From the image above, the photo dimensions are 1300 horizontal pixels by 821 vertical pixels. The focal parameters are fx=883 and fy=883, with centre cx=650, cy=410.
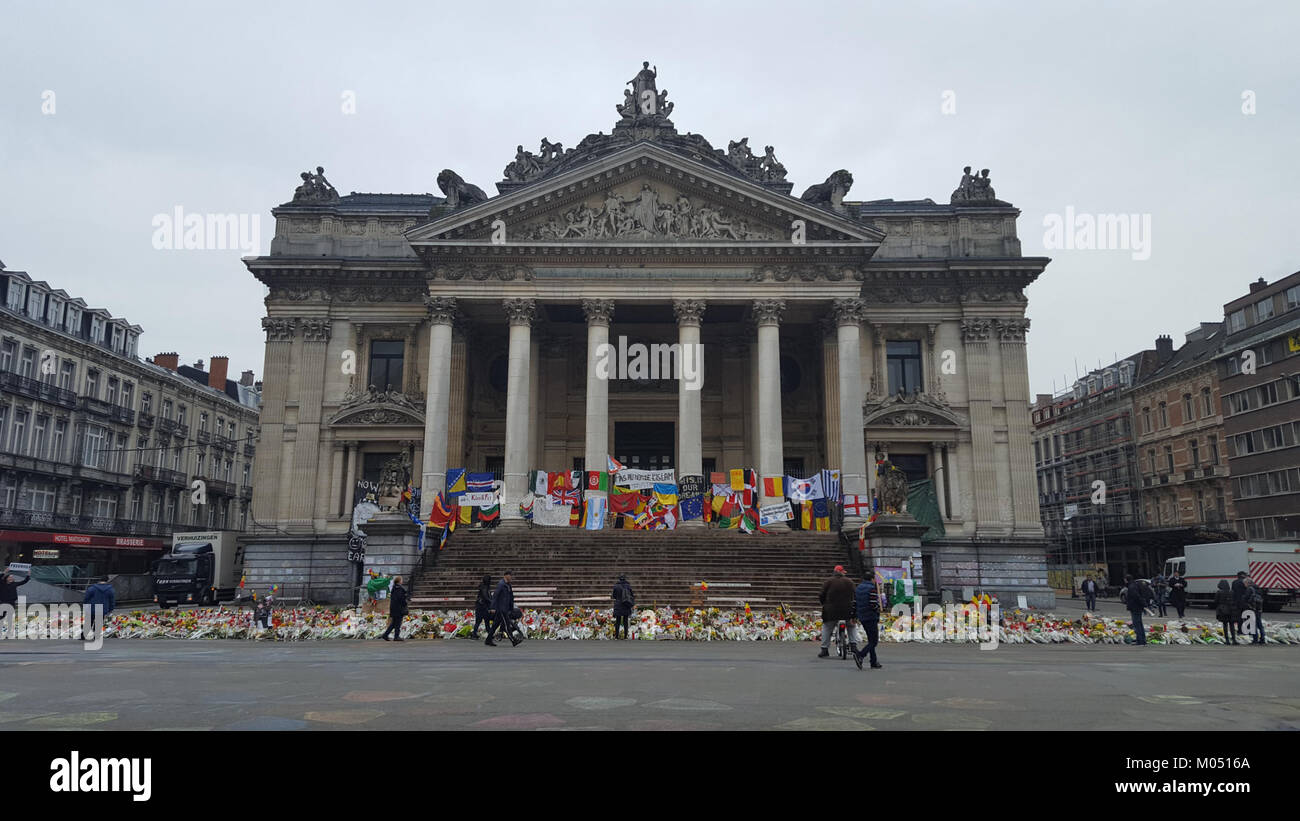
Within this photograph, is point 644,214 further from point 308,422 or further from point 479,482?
point 308,422

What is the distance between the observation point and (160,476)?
62.2 m

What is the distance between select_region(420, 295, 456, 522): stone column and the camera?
36.4 m

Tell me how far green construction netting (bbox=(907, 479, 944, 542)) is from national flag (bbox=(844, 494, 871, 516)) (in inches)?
70.2

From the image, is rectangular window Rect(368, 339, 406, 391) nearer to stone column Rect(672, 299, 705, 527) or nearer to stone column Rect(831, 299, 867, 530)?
stone column Rect(672, 299, 705, 527)

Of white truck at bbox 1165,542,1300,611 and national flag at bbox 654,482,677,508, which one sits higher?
national flag at bbox 654,482,677,508

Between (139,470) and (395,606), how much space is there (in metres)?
47.5

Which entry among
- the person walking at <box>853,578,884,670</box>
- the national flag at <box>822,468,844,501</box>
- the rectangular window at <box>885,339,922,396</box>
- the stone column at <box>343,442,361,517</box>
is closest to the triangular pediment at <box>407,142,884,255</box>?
the rectangular window at <box>885,339,922,396</box>

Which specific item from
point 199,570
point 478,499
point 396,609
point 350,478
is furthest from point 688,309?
point 199,570

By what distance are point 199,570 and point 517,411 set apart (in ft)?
68.5

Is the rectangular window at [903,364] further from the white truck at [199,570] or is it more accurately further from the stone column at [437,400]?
the white truck at [199,570]

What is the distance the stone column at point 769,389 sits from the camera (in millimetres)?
36312

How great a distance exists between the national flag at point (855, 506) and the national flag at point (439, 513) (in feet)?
53.0

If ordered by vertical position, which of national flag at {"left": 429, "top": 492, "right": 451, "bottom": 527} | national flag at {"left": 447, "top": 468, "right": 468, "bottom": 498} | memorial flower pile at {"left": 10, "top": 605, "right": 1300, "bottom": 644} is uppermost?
national flag at {"left": 447, "top": 468, "right": 468, "bottom": 498}

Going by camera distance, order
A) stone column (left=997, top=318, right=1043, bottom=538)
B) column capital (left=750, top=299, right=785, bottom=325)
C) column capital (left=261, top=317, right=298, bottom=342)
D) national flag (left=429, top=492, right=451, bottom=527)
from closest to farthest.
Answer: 1. national flag (left=429, top=492, right=451, bottom=527)
2. column capital (left=750, top=299, right=785, bottom=325)
3. stone column (left=997, top=318, right=1043, bottom=538)
4. column capital (left=261, top=317, right=298, bottom=342)
